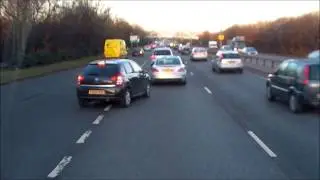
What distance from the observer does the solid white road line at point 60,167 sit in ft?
24.5

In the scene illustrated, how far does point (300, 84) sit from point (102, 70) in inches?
234

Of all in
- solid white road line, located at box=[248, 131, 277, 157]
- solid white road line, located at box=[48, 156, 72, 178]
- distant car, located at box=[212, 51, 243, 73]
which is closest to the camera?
solid white road line, located at box=[48, 156, 72, 178]

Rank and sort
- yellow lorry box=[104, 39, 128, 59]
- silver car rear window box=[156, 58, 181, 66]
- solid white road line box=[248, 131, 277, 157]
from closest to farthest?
solid white road line box=[248, 131, 277, 157], silver car rear window box=[156, 58, 181, 66], yellow lorry box=[104, 39, 128, 59]

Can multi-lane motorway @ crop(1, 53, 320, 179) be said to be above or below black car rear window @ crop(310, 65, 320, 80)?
below

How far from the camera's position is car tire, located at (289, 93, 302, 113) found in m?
14.5

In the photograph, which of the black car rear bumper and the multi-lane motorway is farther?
the black car rear bumper

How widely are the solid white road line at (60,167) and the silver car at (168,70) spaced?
16.8 meters

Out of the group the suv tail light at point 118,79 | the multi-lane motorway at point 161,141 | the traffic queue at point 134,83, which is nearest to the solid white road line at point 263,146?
the multi-lane motorway at point 161,141

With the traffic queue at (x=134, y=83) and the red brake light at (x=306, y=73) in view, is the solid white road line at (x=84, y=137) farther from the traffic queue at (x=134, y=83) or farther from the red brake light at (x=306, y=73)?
the red brake light at (x=306, y=73)

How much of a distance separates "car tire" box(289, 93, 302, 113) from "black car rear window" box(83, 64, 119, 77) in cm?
533

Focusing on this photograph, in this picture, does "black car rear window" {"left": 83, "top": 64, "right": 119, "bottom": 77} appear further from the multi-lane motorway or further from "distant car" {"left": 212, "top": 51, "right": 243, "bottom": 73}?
"distant car" {"left": 212, "top": 51, "right": 243, "bottom": 73}

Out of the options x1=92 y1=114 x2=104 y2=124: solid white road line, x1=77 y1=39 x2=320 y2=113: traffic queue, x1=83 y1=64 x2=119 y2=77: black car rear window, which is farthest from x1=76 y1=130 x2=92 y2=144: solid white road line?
x1=83 y1=64 x2=119 y2=77: black car rear window

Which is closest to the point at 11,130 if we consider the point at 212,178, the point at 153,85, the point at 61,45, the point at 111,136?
the point at 111,136

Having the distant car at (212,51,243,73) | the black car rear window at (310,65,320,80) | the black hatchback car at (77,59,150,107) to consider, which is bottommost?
the distant car at (212,51,243,73)
